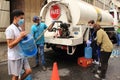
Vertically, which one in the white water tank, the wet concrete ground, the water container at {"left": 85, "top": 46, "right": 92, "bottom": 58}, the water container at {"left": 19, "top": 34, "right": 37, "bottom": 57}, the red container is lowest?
the wet concrete ground

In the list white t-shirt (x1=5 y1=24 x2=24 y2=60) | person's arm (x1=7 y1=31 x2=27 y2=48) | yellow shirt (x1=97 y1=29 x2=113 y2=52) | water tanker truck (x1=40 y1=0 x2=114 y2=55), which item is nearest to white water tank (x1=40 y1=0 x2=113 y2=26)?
water tanker truck (x1=40 y1=0 x2=114 y2=55)

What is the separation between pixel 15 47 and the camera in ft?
14.3

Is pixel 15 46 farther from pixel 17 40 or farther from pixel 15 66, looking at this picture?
pixel 15 66

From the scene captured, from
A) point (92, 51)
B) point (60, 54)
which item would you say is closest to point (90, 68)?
point (92, 51)

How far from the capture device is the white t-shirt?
4266mm

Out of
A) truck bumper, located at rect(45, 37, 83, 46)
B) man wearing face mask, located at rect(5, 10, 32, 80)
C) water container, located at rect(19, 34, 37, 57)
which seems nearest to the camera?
man wearing face mask, located at rect(5, 10, 32, 80)

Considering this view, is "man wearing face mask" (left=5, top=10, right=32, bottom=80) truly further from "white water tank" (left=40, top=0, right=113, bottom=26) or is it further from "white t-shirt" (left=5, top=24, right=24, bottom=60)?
"white water tank" (left=40, top=0, right=113, bottom=26)

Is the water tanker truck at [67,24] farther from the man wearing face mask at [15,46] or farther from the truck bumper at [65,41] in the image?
the man wearing face mask at [15,46]

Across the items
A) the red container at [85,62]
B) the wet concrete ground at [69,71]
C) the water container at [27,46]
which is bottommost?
the wet concrete ground at [69,71]

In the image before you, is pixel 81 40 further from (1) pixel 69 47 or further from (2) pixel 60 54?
(2) pixel 60 54

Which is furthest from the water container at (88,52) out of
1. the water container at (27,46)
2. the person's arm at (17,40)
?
the person's arm at (17,40)

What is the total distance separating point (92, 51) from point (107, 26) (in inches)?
191

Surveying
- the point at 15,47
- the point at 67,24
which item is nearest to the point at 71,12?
the point at 67,24

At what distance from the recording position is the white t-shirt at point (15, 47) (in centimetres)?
427
